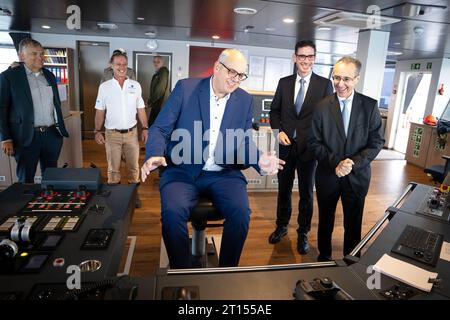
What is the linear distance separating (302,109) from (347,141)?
2.03 ft

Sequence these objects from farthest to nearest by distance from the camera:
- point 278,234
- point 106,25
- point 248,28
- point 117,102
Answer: point 106,25 < point 248,28 < point 117,102 < point 278,234

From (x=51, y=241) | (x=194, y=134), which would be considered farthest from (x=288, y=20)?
(x=51, y=241)

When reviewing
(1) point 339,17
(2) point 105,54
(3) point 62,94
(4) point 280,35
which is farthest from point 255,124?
(2) point 105,54

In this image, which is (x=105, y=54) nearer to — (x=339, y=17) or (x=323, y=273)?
(x=339, y=17)

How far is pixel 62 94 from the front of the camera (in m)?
4.34

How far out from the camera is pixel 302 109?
9.23ft

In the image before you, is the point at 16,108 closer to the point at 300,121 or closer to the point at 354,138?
the point at 300,121

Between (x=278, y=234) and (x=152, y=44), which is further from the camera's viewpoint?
(x=152, y=44)

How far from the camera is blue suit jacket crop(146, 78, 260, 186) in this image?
2057 millimetres

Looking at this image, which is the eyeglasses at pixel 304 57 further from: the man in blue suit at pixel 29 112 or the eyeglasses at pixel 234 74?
the man in blue suit at pixel 29 112

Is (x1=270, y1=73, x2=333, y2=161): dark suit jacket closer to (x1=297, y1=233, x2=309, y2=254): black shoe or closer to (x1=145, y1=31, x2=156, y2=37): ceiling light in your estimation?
(x1=297, y1=233, x2=309, y2=254): black shoe

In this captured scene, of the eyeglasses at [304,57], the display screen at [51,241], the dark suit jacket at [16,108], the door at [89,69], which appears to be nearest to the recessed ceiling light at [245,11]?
the eyeglasses at [304,57]

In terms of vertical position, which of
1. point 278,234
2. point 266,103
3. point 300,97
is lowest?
point 278,234
